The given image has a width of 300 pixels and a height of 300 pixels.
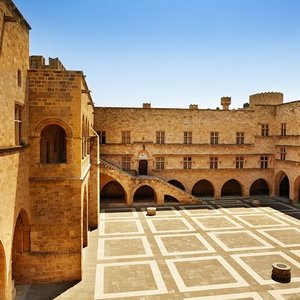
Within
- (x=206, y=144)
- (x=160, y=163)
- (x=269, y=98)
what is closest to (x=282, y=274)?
(x=160, y=163)

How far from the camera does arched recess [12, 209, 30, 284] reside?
44.2ft

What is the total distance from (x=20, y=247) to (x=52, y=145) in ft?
20.0

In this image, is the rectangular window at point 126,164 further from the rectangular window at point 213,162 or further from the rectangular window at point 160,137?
the rectangular window at point 213,162

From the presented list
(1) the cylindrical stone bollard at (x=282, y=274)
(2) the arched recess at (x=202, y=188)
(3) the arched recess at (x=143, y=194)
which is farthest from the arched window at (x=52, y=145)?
(2) the arched recess at (x=202, y=188)

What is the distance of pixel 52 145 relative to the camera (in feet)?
55.8

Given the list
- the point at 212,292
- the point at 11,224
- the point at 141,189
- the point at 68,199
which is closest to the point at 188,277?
the point at 212,292

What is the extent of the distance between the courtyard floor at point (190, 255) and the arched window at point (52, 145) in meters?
6.04

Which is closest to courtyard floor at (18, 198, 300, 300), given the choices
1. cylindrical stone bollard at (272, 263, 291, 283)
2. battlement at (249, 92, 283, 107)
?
cylindrical stone bollard at (272, 263, 291, 283)

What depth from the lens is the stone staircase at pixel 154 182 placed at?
87.5 feet

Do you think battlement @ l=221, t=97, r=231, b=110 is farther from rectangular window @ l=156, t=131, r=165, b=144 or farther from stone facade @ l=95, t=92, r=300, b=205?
rectangular window @ l=156, t=131, r=165, b=144

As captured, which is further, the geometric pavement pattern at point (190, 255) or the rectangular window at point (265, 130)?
the rectangular window at point (265, 130)

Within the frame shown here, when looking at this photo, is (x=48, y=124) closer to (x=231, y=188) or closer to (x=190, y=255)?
(x=190, y=255)

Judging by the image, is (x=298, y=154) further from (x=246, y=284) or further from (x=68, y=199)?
(x=68, y=199)

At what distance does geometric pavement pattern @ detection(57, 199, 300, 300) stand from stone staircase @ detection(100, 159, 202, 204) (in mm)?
2235
